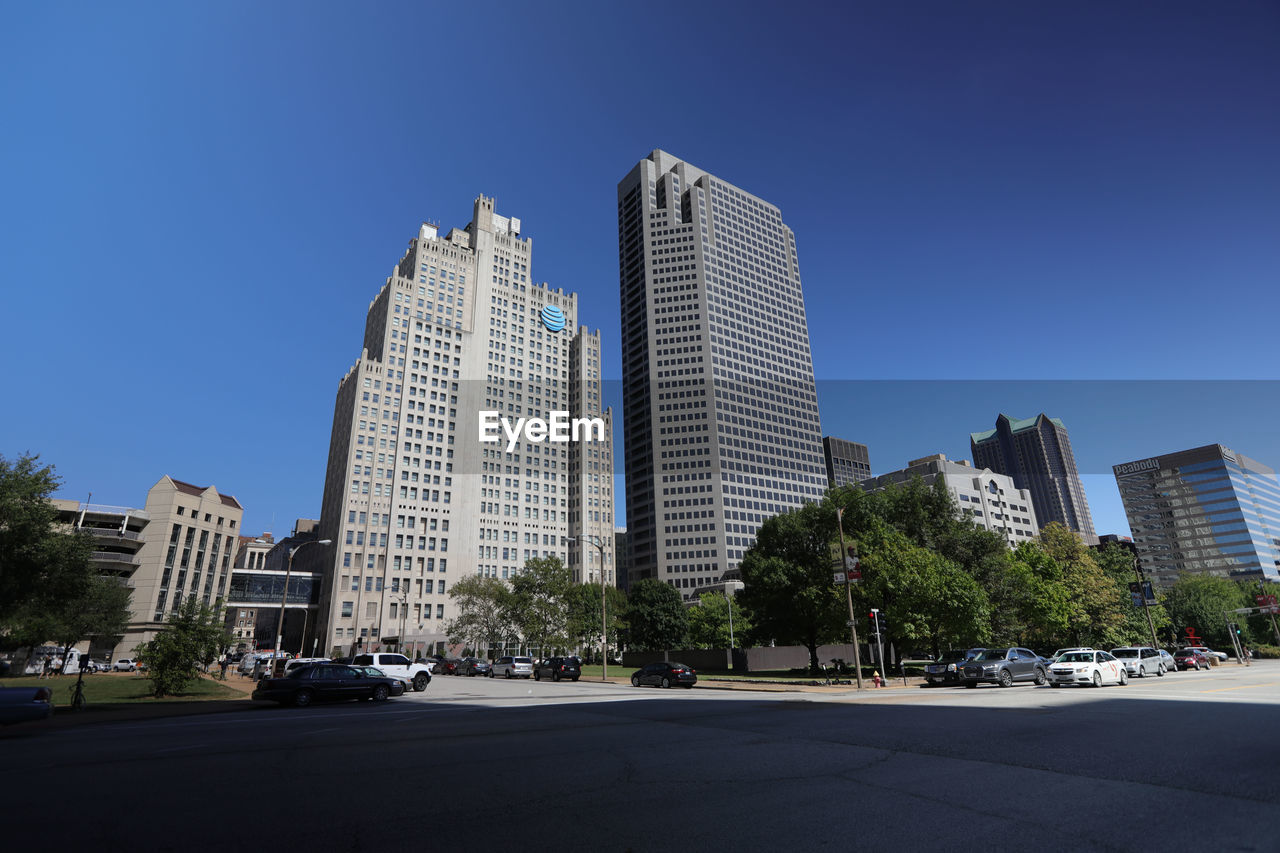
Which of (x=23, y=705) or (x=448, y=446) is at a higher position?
(x=448, y=446)

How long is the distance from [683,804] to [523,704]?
17.4 m

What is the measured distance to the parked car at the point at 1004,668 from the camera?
101 feet

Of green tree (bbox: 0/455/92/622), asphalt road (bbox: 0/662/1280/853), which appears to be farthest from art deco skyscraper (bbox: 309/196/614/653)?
asphalt road (bbox: 0/662/1280/853)

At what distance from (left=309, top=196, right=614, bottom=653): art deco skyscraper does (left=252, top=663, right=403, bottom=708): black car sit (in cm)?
8439

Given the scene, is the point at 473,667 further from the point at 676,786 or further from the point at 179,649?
the point at 676,786

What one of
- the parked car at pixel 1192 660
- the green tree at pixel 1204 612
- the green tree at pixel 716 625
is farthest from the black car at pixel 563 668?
the green tree at pixel 1204 612

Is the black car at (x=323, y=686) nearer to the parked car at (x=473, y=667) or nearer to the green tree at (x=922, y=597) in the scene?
the green tree at (x=922, y=597)

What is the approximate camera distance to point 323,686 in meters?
26.2

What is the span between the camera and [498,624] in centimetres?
7888

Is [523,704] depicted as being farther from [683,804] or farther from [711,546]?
[711,546]

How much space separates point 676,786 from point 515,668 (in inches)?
1912

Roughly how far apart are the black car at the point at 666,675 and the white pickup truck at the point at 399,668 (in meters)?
12.6

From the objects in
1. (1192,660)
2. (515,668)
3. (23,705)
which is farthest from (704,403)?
(23,705)

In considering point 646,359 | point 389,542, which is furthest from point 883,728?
point 646,359
